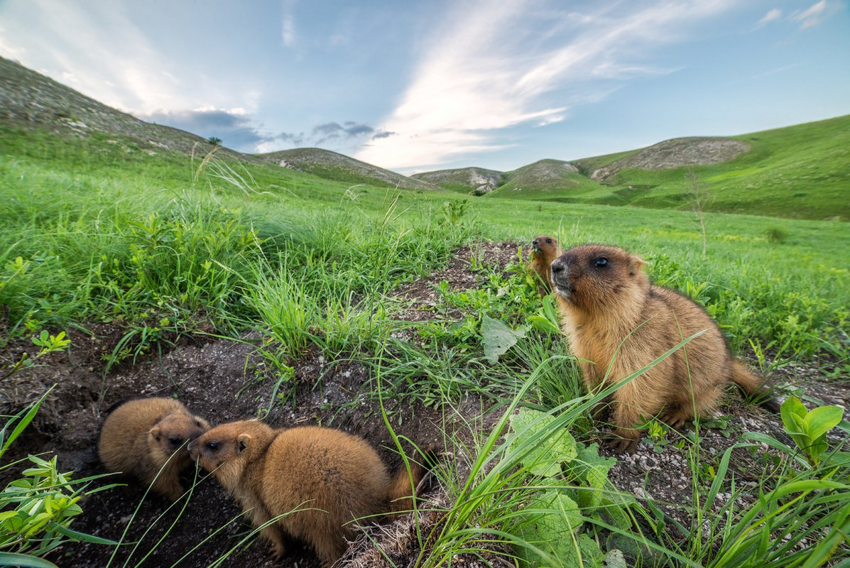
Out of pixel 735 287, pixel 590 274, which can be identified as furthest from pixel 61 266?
pixel 735 287

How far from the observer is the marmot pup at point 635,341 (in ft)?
6.63

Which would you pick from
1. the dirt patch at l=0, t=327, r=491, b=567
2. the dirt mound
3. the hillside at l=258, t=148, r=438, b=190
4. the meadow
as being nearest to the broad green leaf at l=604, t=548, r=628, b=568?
the meadow

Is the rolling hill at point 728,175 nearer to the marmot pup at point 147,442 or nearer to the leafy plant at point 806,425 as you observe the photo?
the leafy plant at point 806,425

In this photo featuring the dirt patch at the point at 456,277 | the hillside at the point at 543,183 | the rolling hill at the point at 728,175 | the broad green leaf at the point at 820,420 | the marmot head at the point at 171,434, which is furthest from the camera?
the hillside at the point at 543,183

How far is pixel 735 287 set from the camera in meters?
4.43

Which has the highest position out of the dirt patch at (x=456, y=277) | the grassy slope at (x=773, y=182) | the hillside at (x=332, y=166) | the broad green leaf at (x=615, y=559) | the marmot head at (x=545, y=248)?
the hillside at (x=332, y=166)

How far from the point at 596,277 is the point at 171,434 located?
3.22m

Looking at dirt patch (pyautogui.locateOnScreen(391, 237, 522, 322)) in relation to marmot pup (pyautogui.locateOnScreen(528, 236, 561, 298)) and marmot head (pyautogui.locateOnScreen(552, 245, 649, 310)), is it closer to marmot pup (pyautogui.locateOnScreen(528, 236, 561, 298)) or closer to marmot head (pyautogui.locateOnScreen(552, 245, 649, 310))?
marmot pup (pyautogui.locateOnScreen(528, 236, 561, 298))

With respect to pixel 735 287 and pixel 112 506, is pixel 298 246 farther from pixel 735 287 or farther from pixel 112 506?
pixel 735 287

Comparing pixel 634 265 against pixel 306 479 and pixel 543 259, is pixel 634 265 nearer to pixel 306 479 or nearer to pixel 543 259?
pixel 543 259

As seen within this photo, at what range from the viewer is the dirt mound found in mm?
Result: 71375

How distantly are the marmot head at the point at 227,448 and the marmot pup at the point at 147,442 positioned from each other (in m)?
0.20

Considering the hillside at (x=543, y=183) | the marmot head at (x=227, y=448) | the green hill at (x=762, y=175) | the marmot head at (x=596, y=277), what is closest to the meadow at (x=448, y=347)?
the marmot head at (x=596, y=277)

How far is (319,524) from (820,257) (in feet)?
61.3
